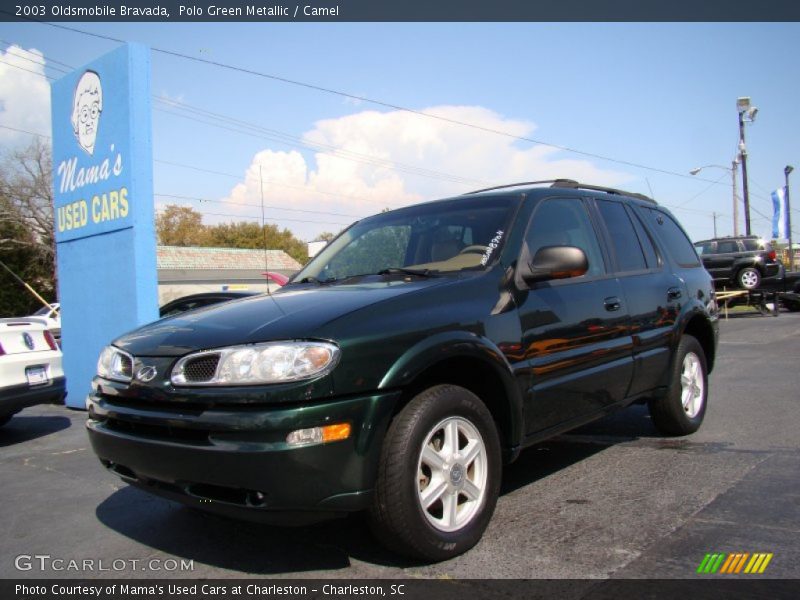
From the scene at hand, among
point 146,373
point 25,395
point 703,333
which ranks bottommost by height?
point 25,395

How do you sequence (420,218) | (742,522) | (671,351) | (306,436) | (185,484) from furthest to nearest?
1. (671,351)
2. (420,218)
3. (742,522)
4. (185,484)
5. (306,436)

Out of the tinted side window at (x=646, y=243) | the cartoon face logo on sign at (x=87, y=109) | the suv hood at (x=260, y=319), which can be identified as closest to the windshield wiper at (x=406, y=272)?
the suv hood at (x=260, y=319)

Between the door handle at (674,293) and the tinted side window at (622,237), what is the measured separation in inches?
12.0

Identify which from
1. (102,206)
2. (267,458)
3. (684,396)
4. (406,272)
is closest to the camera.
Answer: (267,458)

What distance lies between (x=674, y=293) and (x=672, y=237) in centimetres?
71

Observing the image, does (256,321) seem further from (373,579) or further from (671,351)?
(671,351)

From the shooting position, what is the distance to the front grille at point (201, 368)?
108 inches

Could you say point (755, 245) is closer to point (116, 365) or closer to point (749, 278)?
point (749, 278)

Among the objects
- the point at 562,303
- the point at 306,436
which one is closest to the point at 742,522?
the point at 562,303

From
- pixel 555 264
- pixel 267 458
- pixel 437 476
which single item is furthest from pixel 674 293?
pixel 267 458

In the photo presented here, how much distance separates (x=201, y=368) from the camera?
2.78 m

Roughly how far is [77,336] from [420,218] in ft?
20.5

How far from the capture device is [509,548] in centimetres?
310

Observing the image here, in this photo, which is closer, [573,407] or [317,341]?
[317,341]
